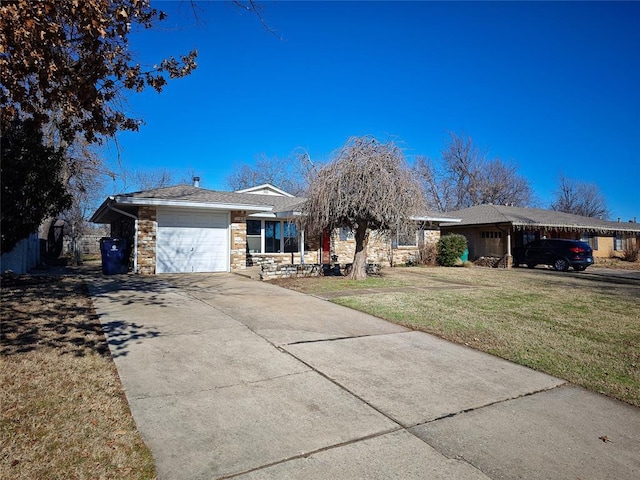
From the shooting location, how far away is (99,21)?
16.4ft

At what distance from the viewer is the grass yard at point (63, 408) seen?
264cm

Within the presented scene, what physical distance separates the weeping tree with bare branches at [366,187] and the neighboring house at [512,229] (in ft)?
38.8

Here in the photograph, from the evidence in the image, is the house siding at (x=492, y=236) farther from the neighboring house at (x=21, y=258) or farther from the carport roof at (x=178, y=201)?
the neighboring house at (x=21, y=258)

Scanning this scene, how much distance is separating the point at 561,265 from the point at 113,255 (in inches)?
771

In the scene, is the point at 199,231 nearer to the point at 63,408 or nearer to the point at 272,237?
the point at 272,237

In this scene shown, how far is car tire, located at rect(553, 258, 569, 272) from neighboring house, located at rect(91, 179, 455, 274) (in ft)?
27.9

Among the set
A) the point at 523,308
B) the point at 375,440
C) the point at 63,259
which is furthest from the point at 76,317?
Result: the point at 63,259

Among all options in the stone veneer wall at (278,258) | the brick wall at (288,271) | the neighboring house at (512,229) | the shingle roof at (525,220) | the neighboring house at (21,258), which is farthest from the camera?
the neighboring house at (512,229)

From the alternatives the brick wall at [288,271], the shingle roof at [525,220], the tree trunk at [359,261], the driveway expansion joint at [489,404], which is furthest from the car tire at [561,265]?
the driveway expansion joint at [489,404]

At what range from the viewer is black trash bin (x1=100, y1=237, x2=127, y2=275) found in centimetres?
1389

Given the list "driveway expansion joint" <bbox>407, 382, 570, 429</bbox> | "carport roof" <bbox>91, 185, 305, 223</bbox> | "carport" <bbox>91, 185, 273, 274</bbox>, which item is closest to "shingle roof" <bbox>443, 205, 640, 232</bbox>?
"carport roof" <bbox>91, 185, 305, 223</bbox>

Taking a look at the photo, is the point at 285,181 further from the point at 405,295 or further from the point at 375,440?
the point at 375,440

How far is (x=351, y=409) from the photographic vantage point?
3637mm

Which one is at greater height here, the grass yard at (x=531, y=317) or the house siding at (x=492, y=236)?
the house siding at (x=492, y=236)
